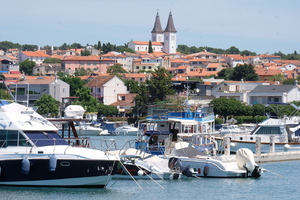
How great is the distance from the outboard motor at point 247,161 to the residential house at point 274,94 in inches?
2362

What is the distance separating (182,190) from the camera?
28.1 metres

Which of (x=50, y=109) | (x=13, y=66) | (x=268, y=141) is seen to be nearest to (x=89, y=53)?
(x=13, y=66)

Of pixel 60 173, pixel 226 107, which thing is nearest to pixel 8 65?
pixel 226 107

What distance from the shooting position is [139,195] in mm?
26531

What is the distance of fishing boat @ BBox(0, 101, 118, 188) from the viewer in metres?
25.5

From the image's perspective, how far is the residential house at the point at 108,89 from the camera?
4407 inches

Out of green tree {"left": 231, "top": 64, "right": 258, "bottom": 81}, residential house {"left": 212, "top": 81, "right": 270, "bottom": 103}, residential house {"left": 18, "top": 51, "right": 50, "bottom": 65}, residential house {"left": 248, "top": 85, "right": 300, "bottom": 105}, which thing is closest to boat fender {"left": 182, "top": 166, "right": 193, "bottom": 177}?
residential house {"left": 248, "top": 85, "right": 300, "bottom": 105}

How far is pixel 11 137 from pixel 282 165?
1647 centimetres

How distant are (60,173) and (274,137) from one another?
19.7m

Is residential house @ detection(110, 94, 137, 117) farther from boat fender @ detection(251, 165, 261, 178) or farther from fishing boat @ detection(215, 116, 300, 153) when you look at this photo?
boat fender @ detection(251, 165, 261, 178)

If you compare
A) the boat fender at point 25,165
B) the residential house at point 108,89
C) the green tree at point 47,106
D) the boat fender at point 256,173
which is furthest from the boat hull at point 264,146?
the residential house at point 108,89

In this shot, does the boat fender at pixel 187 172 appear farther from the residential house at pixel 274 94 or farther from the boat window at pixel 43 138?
the residential house at pixel 274 94

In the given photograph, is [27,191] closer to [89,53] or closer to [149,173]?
[149,173]

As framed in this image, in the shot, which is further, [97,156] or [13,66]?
[13,66]
